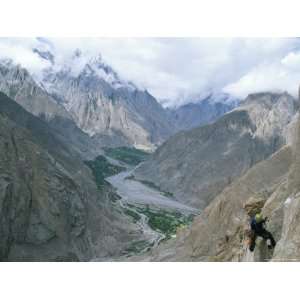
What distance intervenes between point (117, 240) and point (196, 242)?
707 inches

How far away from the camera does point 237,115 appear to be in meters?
136

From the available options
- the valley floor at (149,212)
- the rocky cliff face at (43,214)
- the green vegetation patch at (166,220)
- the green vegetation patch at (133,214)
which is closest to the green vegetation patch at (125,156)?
the valley floor at (149,212)

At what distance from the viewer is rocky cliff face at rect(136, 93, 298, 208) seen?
112 m

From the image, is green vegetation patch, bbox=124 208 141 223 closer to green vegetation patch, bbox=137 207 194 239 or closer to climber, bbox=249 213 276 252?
green vegetation patch, bbox=137 207 194 239

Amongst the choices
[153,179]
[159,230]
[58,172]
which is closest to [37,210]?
Answer: [58,172]

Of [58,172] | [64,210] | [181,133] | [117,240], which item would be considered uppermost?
[181,133]

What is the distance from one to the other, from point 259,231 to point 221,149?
111 meters

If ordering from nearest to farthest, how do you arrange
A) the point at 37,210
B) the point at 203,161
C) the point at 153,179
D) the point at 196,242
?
the point at 196,242
the point at 37,210
the point at 203,161
the point at 153,179

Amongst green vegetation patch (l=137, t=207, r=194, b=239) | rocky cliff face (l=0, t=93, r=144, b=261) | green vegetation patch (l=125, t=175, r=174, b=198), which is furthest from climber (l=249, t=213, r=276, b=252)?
green vegetation patch (l=125, t=175, r=174, b=198)

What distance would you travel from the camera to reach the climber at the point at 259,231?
49.4 feet

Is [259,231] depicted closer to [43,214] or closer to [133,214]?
[43,214]

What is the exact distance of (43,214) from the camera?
5100 centimetres

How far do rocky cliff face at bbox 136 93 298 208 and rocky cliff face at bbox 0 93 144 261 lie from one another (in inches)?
1759
